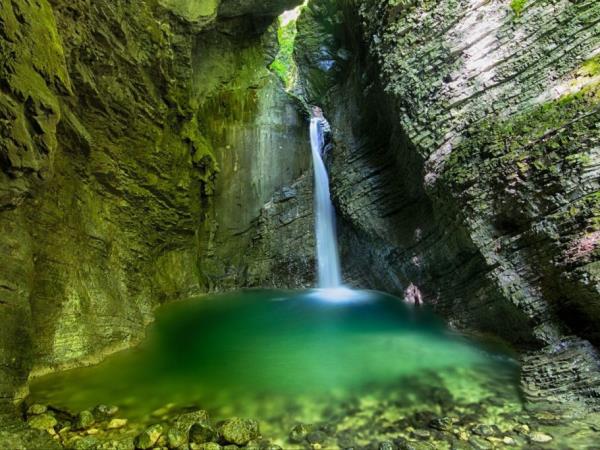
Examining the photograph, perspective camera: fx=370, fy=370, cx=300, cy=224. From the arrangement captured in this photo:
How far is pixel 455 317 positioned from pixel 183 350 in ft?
20.2

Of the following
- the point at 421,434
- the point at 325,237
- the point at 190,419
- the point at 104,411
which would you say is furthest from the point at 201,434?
the point at 325,237

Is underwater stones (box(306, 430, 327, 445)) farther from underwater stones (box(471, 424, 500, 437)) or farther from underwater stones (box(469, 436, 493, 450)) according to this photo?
underwater stones (box(471, 424, 500, 437))

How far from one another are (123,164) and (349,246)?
27.5 ft

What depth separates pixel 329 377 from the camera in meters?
6.15

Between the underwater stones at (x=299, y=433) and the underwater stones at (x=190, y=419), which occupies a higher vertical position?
the underwater stones at (x=190, y=419)

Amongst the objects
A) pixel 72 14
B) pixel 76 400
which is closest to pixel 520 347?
pixel 76 400

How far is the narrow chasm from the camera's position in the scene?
4785mm

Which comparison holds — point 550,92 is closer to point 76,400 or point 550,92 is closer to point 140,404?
point 140,404

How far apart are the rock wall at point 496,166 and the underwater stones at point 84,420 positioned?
5859 millimetres

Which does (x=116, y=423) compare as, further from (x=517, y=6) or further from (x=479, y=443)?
(x=517, y=6)

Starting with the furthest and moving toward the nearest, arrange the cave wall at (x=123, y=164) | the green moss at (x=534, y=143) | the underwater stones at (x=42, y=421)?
the green moss at (x=534, y=143) → the cave wall at (x=123, y=164) → the underwater stones at (x=42, y=421)

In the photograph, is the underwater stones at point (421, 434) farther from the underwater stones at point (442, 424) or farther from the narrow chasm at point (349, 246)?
the underwater stones at point (442, 424)

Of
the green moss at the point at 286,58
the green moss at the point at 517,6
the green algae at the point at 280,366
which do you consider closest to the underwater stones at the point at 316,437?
the green algae at the point at 280,366

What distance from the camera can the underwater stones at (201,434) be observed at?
4207 mm
